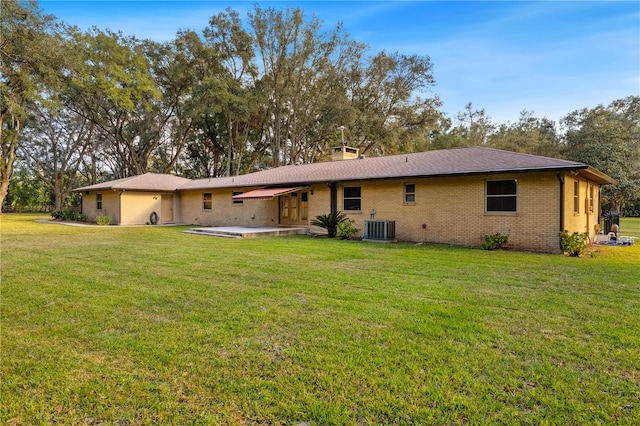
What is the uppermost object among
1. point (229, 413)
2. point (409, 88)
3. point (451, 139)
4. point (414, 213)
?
point (409, 88)

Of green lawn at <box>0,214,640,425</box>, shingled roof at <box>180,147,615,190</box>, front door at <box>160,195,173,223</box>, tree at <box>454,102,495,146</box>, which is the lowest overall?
green lawn at <box>0,214,640,425</box>

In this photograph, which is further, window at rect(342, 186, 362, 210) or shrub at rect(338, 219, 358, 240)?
window at rect(342, 186, 362, 210)

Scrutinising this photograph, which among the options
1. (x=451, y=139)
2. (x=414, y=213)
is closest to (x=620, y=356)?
(x=414, y=213)

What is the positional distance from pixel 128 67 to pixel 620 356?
3461 cm

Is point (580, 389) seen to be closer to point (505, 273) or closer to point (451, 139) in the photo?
point (505, 273)

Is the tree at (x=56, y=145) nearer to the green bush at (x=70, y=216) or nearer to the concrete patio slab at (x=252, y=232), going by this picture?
the green bush at (x=70, y=216)

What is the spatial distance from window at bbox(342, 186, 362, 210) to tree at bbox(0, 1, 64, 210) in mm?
19001

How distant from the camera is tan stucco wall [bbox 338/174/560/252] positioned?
439 inches

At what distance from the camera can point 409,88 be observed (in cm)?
3256

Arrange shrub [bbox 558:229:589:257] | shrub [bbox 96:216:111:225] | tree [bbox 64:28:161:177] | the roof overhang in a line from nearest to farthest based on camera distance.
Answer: shrub [bbox 558:229:589:257], the roof overhang, shrub [bbox 96:216:111:225], tree [bbox 64:28:161:177]

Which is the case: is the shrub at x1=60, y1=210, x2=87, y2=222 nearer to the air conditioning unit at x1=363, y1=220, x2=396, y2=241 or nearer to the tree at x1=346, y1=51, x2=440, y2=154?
the air conditioning unit at x1=363, y1=220, x2=396, y2=241

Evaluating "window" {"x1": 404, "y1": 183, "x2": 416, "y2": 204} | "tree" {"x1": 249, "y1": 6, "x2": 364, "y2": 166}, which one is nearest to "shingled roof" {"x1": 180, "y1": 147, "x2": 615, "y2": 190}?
"window" {"x1": 404, "y1": 183, "x2": 416, "y2": 204}

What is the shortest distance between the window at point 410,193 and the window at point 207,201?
1281 centimetres

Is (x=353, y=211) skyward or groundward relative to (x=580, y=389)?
skyward
